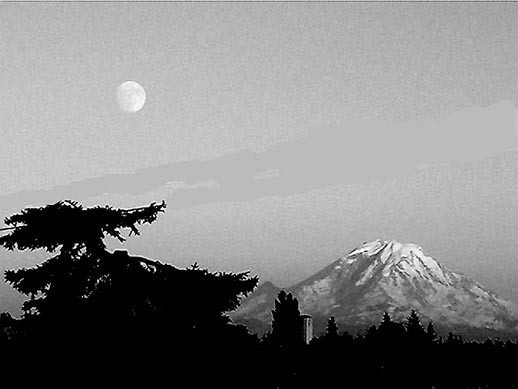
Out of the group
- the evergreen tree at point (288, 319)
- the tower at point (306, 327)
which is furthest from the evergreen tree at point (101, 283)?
the tower at point (306, 327)

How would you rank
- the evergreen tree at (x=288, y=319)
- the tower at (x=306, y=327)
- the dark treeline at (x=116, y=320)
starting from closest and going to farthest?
the dark treeline at (x=116, y=320)
the evergreen tree at (x=288, y=319)
the tower at (x=306, y=327)

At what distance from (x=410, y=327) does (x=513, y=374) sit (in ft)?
34.6

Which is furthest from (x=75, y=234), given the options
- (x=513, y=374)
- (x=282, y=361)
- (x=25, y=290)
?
(x=513, y=374)

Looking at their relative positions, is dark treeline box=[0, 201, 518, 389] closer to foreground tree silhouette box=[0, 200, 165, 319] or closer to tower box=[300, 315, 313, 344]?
foreground tree silhouette box=[0, 200, 165, 319]

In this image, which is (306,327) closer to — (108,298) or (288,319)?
(288,319)

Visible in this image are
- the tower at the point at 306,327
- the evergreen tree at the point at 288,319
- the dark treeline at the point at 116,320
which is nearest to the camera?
the dark treeline at the point at 116,320

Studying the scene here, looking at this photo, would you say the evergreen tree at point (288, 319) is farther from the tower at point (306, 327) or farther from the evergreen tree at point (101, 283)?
the evergreen tree at point (101, 283)

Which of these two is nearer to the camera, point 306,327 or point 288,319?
point 288,319

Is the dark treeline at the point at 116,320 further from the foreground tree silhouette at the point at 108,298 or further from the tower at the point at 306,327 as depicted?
the tower at the point at 306,327

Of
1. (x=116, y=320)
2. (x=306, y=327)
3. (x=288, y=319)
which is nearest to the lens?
(x=116, y=320)

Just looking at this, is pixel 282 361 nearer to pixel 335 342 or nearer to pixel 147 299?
pixel 147 299

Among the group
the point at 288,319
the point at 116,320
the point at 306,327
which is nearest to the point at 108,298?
the point at 116,320

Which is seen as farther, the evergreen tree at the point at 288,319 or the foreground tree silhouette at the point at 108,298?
the evergreen tree at the point at 288,319

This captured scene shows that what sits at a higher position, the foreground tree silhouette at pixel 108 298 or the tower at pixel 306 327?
the tower at pixel 306 327
